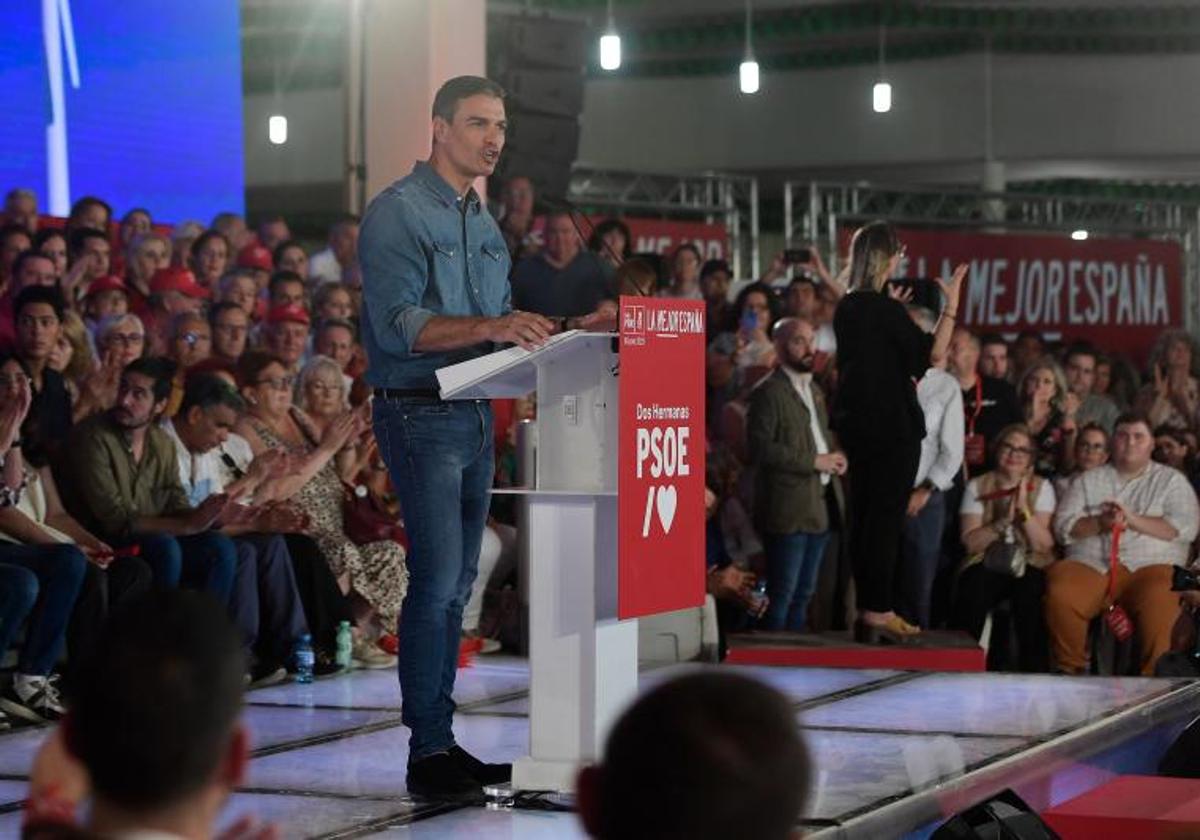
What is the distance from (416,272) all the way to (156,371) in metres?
2.07

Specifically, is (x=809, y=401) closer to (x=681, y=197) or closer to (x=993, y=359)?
(x=993, y=359)

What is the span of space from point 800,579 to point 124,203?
379 centimetres

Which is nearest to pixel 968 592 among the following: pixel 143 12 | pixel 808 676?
pixel 808 676

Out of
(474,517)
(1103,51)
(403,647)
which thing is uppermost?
(1103,51)

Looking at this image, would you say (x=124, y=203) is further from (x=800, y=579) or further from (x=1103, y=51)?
Result: (x=1103, y=51)

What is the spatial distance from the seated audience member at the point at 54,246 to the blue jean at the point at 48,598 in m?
1.87

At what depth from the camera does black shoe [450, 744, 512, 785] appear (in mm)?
4125

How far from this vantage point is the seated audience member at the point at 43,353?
595 centimetres

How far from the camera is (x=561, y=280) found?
7.60 meters

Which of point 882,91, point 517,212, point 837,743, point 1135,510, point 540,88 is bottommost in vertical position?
point 837,743

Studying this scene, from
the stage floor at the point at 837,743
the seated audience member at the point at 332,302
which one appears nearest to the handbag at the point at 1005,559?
the stage floor at the point at 837,743

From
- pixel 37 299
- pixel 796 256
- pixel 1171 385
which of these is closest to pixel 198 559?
pixel 37 299

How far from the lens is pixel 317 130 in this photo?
16516mm

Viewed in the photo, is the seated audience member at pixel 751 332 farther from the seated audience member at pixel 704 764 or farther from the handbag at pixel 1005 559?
the seated audience member at pixel 704 764
